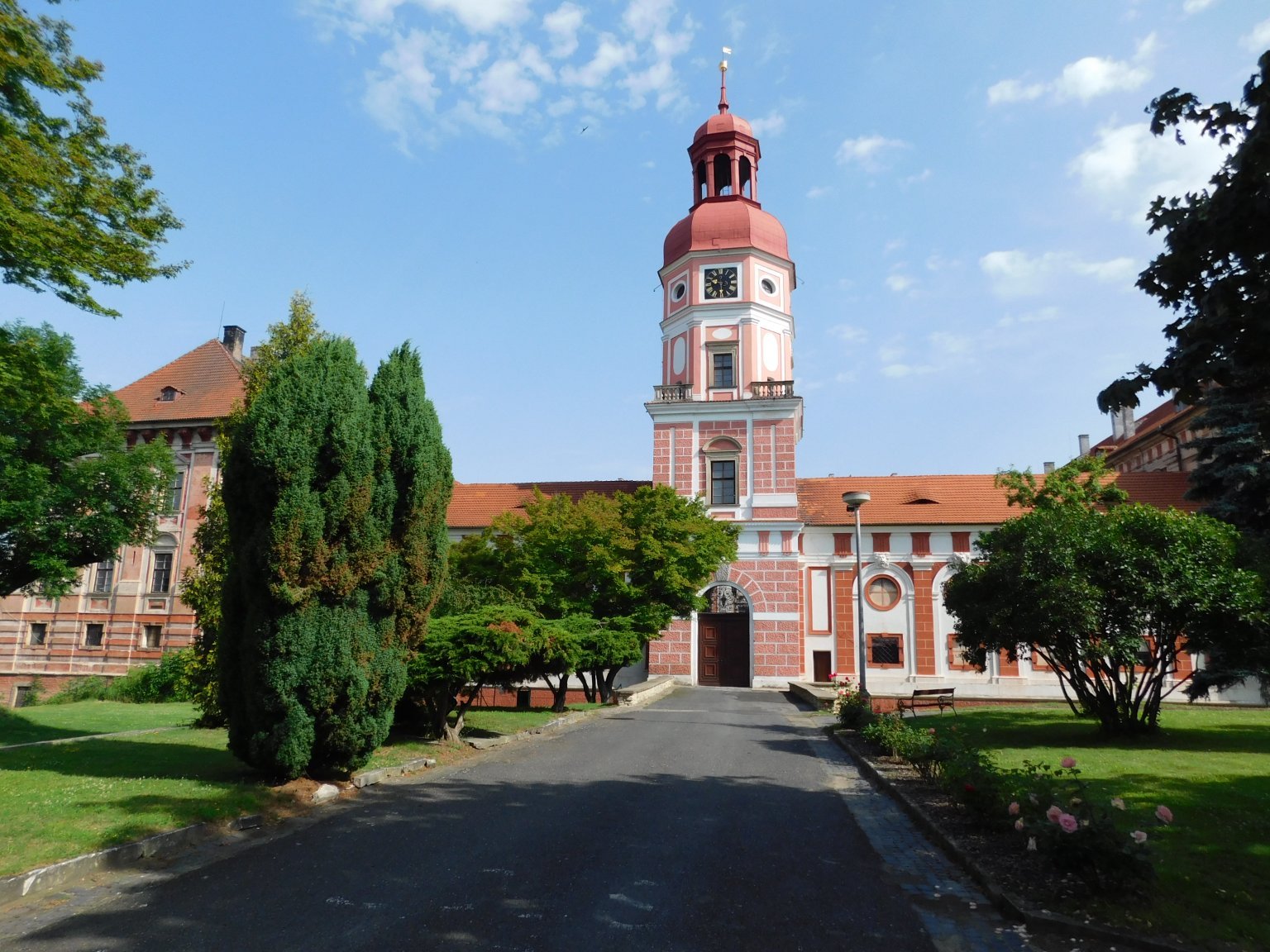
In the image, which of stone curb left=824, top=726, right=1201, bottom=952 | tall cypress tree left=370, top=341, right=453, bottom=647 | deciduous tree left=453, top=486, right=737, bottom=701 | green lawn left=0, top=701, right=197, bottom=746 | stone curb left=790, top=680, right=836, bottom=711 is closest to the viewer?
stone curb left=824, top=726, right=1201, bottom=952

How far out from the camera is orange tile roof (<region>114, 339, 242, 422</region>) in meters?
37.2

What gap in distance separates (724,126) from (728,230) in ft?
18.1

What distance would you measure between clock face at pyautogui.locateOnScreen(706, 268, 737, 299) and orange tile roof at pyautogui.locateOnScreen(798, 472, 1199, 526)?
1049 cm

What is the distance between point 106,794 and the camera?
8.59m

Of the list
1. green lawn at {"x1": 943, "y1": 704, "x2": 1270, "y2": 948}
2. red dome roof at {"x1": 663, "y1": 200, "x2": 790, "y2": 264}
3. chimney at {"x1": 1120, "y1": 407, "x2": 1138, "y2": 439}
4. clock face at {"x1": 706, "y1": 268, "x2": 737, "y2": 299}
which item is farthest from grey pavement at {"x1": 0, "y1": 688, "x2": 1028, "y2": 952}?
chimney at {"x1": 1120, "y1": 407, "x2": 1138, "y2": 439}

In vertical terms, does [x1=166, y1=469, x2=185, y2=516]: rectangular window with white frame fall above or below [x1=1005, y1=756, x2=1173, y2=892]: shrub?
above

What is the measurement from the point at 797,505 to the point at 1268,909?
32714mm

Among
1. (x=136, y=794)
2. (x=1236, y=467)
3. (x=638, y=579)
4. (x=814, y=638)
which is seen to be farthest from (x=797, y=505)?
(x=136, y=794)

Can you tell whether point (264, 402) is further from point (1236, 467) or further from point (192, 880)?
point (1236, 467)

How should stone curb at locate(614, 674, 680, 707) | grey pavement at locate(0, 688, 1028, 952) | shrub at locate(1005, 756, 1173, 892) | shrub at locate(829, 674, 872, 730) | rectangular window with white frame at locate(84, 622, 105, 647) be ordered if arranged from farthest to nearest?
1. rectangular window with white frame at locate(84, 622, 105, 647)
2. stone curb at locate(614, 674, 680, 707)
3. shrub at locate(829, 674, 872, 730)
4. shrub at locate(1005, 756, 1173, 892)
5. grey pavement at locate(0, 688, 1028, 952)

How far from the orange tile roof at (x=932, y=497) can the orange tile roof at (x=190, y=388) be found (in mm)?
27536

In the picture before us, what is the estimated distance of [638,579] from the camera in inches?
1075

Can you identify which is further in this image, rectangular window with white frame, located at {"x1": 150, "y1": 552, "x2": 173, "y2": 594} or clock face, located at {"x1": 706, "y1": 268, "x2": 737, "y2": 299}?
clock face, located at {"x1": 706, "y1": 268, "x2": 737, "y2": 299}

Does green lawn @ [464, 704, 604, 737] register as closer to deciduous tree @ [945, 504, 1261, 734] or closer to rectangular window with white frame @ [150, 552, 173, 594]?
deciduous tree @ [945, 504, 1261, 734]
